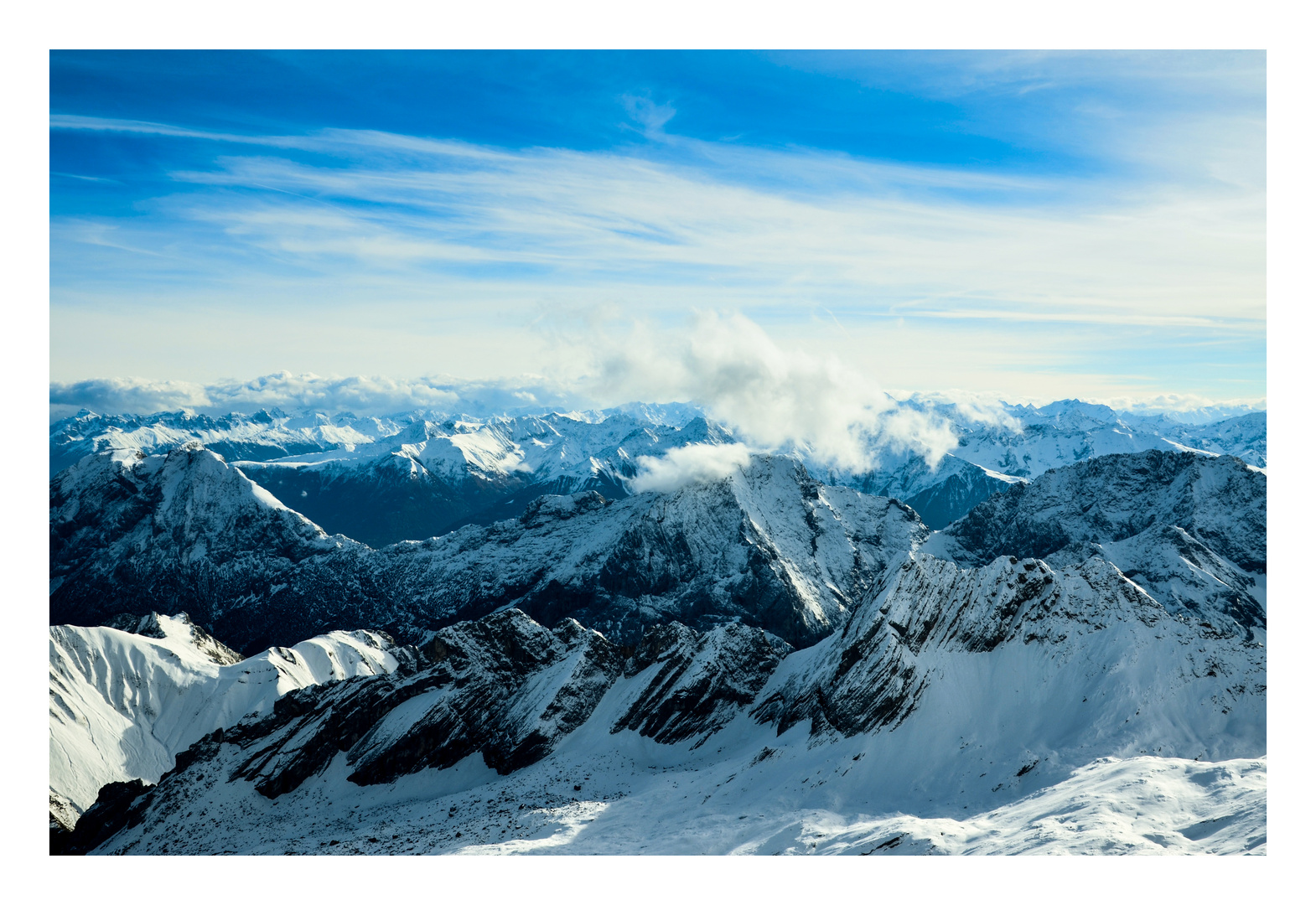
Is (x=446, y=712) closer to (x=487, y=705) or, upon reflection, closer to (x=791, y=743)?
(x=487, y=705)

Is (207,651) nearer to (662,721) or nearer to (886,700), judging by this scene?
(662,721)

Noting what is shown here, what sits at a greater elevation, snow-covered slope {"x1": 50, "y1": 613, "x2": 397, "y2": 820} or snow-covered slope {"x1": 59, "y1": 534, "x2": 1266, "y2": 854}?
snow-covered slope {"x1": 59, "y1": 534, "x2": 1266, "y2": 854}

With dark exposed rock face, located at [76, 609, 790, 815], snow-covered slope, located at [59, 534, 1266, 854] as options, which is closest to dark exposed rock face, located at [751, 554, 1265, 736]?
snow-covered slope, located at [59, 534, 1266, 854]

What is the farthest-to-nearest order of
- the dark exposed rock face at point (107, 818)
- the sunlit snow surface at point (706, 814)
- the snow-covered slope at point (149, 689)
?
the snow-covered slope at point (149, 689) < the dark exposed rock face at point (107, 818) < the sunlit snow surface at point (706, 814)

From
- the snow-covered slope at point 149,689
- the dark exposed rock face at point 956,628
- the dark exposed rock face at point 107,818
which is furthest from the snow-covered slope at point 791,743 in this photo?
the snow-covered slope at point 149,689

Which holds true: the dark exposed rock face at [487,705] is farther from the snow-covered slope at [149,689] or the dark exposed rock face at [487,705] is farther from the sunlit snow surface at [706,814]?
the snow-covered slope at [149,689]

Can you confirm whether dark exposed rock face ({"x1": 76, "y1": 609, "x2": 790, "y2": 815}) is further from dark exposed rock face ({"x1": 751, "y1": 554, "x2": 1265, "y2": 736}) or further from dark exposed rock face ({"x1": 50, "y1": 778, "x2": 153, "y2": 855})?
dark exposed rock face ({"x1": 751, "y1": 554, "x2": 1265, "y2": 736})
